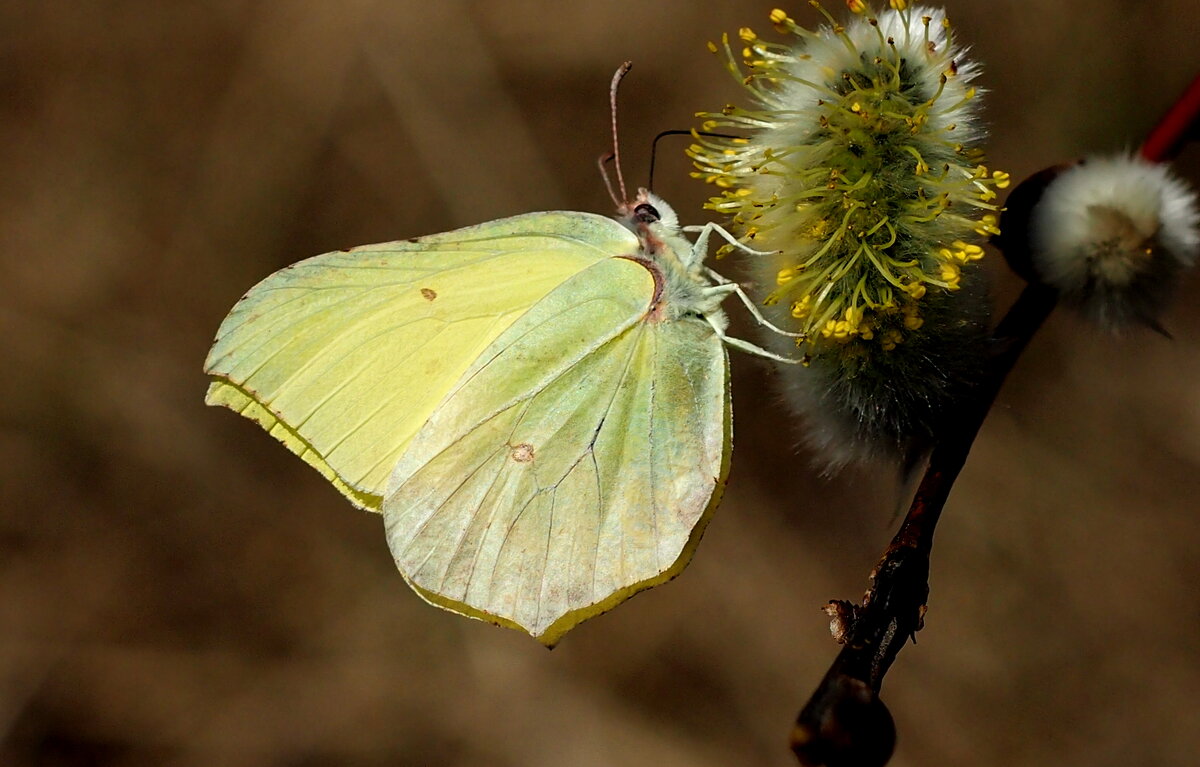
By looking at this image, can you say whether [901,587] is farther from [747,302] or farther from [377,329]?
[377,329]

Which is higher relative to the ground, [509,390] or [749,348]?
[749,348]

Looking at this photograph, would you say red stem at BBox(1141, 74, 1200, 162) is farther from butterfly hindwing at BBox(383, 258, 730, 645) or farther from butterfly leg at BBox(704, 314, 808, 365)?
butterfly hindwing at BBox(383, 258, 730, 645)

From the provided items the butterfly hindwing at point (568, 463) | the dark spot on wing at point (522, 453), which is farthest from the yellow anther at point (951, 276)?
the dark spot on wing at point (522, 453)

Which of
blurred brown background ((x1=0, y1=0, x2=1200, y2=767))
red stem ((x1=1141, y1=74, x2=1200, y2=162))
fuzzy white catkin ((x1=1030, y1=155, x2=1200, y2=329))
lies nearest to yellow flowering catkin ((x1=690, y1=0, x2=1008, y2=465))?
fuzzy white catkin ((x1=1030, y1=155, x2=1200, y2=329))

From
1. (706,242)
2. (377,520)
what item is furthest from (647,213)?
(377,520)

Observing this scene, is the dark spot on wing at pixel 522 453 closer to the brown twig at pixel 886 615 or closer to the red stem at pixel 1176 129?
the brown twig at pixel 886 615

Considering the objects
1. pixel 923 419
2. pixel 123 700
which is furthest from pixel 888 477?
pixel 123 700

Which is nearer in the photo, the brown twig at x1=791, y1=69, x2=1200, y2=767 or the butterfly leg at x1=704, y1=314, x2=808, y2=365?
the brown twig at x1=791, y1=69, x2=1200, y2=767
